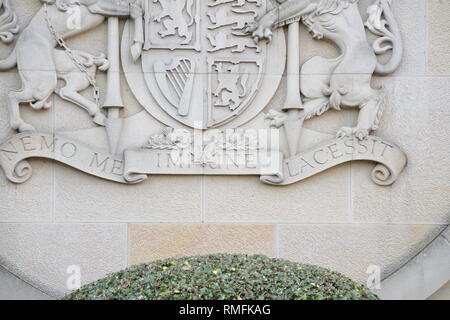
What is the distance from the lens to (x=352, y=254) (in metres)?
6.64

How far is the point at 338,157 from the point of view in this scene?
21.6 feet

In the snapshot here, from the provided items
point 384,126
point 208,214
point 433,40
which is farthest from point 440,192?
point 208,214

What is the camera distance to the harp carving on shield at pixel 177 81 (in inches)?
258

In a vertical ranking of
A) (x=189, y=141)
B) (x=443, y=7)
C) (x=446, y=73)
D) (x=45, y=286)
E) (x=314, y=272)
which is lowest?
(x=45, y=286)

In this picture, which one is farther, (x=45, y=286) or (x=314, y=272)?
(x=45, y=286)

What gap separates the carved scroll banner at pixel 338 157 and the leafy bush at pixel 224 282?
5.25 feet

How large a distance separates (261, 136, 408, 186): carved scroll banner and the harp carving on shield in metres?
0.93

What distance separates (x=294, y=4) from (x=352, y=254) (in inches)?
86.3

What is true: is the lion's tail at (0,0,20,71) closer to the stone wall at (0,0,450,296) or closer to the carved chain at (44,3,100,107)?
the stone wall at (0,0,450,296)

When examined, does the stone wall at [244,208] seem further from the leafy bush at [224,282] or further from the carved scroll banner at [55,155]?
the leafy bush at [224,282]

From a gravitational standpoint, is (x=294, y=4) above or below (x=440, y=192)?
above

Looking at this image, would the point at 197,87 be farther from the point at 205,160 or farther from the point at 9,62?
the point at 9,62

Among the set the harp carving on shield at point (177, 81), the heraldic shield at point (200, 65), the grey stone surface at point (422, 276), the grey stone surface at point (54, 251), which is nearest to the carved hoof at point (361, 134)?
the heraldic shield at point (200, 65)
